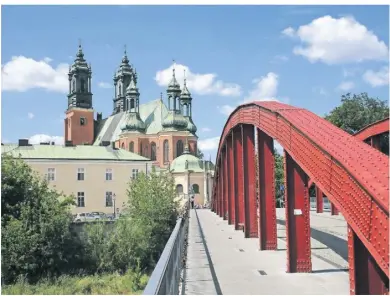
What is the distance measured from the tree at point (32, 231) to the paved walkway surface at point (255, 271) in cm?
1257

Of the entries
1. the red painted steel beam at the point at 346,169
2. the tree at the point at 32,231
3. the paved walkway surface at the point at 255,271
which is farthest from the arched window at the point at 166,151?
the red painted steel beam at the point at 346,169

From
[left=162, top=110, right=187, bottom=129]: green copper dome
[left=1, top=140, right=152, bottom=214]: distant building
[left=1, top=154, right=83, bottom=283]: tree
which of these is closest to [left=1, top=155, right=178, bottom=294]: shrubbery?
[left=1, top=154, right=83, bottom=283]: tree

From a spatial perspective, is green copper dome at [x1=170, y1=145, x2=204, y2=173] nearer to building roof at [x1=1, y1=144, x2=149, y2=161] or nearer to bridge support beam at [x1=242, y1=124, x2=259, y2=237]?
building roof at [x1=1, y1=144, x2=149, y2=161]

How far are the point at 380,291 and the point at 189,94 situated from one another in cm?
7523

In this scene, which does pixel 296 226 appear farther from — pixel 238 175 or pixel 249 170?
pixel 238 175

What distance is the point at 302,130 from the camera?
9164mm

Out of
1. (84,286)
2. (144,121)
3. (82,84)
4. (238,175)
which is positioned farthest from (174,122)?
(238,175)

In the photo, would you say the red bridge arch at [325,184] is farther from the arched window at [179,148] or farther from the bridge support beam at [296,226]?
the arched window at [179,148]

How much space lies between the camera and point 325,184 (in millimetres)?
7754

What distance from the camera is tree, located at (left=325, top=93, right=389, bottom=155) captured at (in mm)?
47062

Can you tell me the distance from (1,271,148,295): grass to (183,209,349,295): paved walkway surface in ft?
32.1

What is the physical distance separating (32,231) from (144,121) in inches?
2223

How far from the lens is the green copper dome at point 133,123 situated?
3113 inches

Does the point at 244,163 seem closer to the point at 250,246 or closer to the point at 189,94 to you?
the point at 250,246
